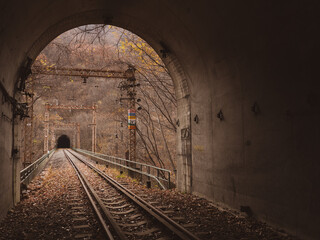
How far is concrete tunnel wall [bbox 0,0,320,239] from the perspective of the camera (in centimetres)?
422

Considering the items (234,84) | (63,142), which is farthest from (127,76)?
(63,142)

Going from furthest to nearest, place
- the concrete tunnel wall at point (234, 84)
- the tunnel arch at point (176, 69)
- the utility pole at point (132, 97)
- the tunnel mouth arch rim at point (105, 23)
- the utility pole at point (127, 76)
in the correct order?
the utility pole at point (132, 97) → the utility pole at point (127, 76) → the tunnel arch at point (176, 69) → the tunnel mouth arch rim at point (105, 23) → the concrete tunnel wall at point (234, 84)

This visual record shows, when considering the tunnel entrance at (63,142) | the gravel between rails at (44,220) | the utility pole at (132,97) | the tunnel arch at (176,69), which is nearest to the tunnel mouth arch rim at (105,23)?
the tunnel arch at (176,69)

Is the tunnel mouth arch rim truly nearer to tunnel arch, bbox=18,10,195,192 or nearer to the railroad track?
tunnel arch, bbox=18,10,195,192

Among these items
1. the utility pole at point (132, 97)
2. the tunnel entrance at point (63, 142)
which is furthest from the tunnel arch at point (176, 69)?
the tunnel entrance at point (63, 142)

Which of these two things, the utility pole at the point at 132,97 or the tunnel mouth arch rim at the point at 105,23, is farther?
the utility pole at the point at 132,97

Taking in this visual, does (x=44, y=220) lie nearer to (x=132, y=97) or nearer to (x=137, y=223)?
(x=137, y=223)

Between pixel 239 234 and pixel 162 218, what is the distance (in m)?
1.63

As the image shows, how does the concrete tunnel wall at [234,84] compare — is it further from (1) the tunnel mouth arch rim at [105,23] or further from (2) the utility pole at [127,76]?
(2) the utility pole at [127,76]

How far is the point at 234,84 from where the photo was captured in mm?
6004

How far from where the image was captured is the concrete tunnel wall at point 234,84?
13.9 feet

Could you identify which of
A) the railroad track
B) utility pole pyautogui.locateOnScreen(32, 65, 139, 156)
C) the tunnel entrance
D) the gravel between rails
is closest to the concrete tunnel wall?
the gravel between rails

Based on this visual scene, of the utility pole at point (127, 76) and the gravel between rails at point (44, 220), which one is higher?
the utility pole at point (127, 76)

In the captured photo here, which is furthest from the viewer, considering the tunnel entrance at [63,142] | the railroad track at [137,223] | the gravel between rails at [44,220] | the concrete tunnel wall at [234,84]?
the tunnel entrance at [63,142]
